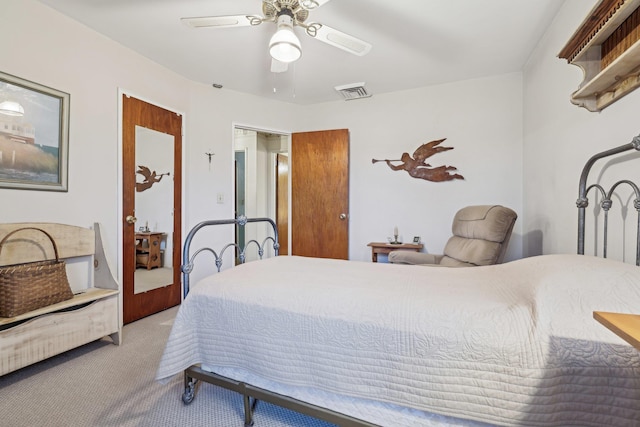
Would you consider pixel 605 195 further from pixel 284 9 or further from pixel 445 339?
pixel 284 9

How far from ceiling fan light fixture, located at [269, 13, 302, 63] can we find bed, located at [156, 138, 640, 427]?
50.6 inches

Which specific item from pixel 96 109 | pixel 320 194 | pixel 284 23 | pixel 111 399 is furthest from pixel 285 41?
pixel 320 194

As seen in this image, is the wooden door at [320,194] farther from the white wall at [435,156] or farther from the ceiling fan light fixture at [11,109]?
the ceiling fan light fixture at [11,109]

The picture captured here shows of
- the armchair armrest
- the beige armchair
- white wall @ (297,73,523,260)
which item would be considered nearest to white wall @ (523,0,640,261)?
white wall @ (297,73,523,260)

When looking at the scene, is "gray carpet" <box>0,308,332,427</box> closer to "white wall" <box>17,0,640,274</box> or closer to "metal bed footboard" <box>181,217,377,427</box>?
"metal bed footboard" <box>181,217,377,427</box>

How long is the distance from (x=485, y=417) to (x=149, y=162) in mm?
3111

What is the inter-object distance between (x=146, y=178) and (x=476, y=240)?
9.94 ft

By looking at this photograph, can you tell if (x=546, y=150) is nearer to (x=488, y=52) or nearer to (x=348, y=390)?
(x=488, y=52)

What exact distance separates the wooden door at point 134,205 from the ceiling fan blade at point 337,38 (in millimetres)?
1847

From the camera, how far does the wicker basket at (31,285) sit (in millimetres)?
1712

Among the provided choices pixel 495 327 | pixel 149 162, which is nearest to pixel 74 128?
pixel 149 162

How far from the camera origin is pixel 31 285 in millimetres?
1799

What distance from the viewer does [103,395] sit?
1.64m

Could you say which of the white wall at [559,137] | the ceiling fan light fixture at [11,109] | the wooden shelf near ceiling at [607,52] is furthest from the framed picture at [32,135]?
the white wall at [559,137]
